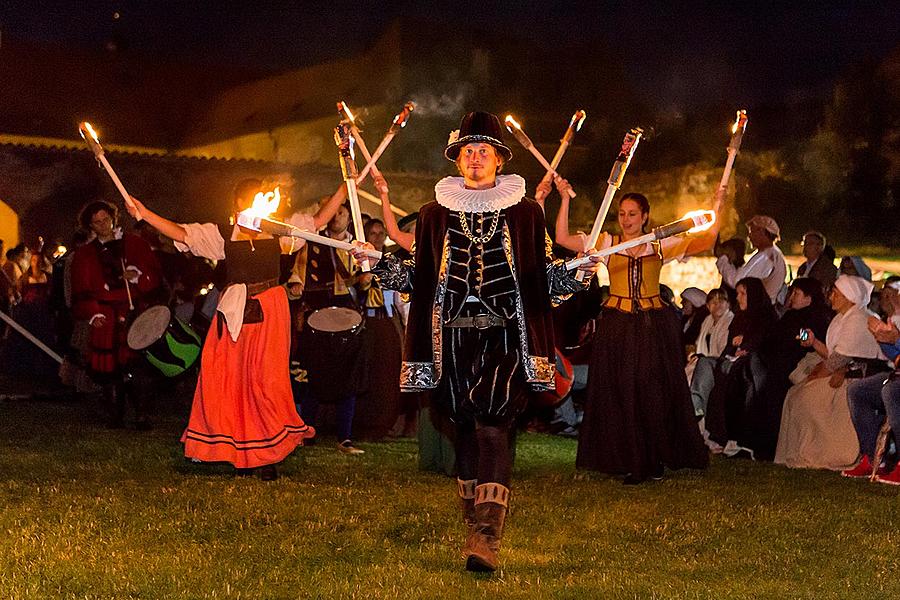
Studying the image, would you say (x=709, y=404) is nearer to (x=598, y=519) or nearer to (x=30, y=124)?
(x=598, y=519)

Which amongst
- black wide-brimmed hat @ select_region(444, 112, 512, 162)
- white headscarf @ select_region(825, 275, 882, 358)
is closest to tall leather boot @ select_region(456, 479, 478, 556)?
black wide-brimmed hat @ select_region(444, 112, 512, 162)

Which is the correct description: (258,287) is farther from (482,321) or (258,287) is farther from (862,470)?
(862,470)

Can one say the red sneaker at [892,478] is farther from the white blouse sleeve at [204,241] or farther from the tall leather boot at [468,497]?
the white blouse sleeve at [204,241]

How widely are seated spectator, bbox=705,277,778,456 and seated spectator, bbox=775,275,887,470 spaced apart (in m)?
0.46

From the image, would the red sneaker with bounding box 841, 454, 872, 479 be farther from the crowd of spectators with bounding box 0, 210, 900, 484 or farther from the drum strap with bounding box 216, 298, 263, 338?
the drum strap with bounding box 216, 298, 263, 338

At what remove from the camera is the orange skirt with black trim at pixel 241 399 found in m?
7.56

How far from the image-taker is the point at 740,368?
982 cm

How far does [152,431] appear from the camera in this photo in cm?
1045

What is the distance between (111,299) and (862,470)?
6540mm

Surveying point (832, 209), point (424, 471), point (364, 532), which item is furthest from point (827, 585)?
point (832, 209)

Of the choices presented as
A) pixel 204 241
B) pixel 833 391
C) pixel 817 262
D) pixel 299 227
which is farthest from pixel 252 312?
pixel 817 262

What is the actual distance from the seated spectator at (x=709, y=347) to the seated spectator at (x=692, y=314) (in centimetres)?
58

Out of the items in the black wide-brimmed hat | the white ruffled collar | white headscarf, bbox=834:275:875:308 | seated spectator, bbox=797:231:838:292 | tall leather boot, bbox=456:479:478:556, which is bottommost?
tall leather boot, bbox=456:479:478:556

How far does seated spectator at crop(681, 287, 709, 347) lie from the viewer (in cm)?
1138
